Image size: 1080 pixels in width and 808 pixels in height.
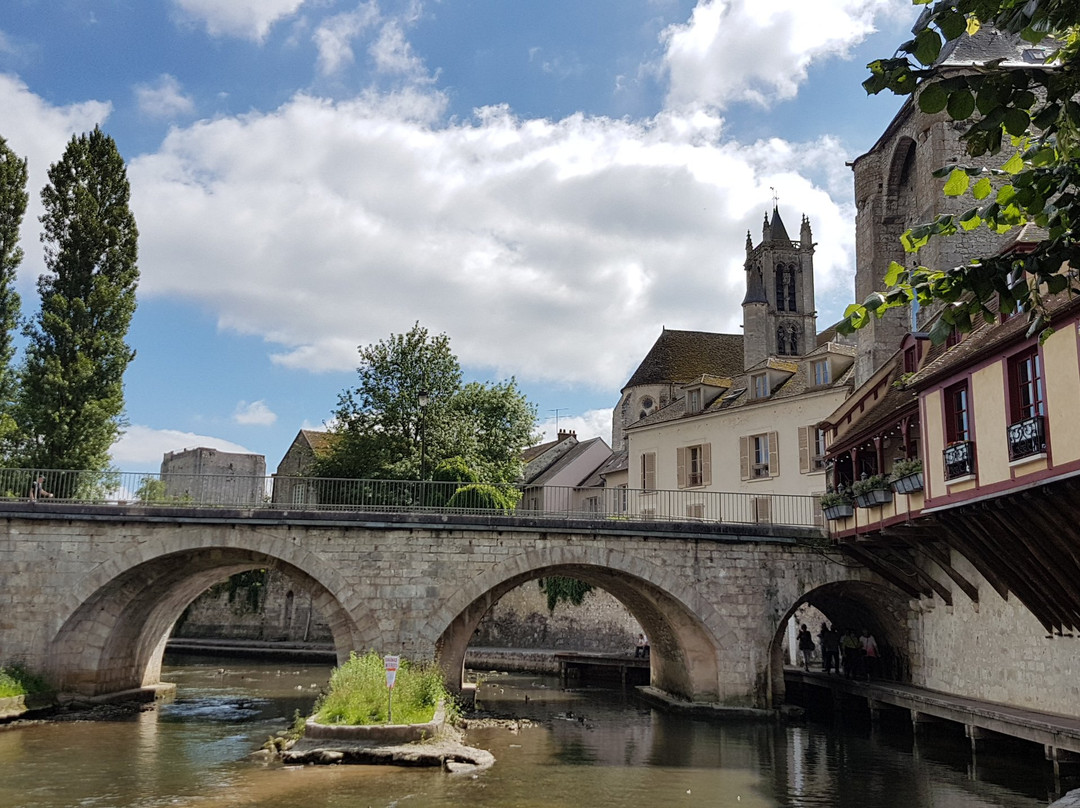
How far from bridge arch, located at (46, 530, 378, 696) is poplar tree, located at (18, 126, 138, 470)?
6.33 meters

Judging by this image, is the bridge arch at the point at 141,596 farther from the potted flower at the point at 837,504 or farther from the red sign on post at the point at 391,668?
the potted flower at the point at 837,504

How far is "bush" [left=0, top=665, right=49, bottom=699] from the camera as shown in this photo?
17062mm

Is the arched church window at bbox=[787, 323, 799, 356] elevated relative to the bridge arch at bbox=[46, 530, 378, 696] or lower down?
elevated

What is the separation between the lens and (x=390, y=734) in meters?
A: 14.1

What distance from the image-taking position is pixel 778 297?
1887 inches

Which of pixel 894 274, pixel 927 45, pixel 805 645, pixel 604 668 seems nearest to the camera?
pixel 927 45

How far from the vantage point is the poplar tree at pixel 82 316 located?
24312 mm

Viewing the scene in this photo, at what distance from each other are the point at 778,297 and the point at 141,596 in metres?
36.3

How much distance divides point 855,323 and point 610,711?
18.7 m

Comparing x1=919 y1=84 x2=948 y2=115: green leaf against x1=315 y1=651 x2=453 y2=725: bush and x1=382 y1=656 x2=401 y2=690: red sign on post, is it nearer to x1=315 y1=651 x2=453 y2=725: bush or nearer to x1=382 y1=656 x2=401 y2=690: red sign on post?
x1=382 y1=656 x2=401 y2=690: red sign on post

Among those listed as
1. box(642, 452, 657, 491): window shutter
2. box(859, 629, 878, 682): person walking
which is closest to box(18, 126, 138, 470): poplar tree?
box(642, 452, 657, 491): window shutter

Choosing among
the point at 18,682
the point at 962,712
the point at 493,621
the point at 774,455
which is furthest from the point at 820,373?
the point at 18,682

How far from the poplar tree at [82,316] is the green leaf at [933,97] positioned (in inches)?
970

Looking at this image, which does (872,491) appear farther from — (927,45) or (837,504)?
(927,45)
